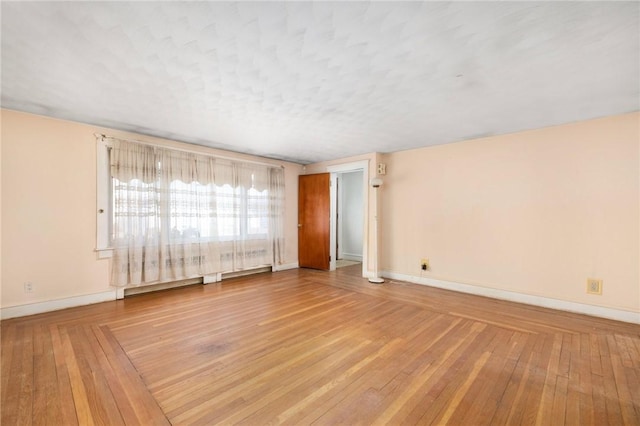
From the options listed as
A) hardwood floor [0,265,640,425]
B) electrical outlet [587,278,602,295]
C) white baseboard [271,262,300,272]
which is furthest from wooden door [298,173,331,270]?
electrical outlet [587,278,602,295]

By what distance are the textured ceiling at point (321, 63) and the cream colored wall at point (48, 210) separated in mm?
342

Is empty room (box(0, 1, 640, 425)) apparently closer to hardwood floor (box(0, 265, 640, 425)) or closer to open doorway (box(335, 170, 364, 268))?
hardwood floor (box(0, 265, 640, 425))

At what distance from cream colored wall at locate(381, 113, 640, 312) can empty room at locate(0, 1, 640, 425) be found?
0.02 m

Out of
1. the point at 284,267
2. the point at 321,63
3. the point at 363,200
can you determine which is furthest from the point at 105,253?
the point at 363,200

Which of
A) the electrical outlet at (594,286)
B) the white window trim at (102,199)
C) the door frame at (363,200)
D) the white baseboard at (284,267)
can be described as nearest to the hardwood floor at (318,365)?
the electrical outlet at (594,286)

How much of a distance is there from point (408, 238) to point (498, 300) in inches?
62.0

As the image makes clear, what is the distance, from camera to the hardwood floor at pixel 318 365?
1.60m

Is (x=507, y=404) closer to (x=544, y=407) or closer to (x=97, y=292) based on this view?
(x=544, y=407)

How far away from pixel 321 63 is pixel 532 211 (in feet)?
11.1

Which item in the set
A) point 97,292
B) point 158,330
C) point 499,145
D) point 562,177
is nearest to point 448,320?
point 562,177

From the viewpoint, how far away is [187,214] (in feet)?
14.0

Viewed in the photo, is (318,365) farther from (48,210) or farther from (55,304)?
(48,210)

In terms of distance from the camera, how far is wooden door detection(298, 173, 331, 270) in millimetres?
5594

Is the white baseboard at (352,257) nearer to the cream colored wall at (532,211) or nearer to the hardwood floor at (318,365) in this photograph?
the cream colored wall at (532,211)
